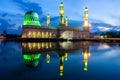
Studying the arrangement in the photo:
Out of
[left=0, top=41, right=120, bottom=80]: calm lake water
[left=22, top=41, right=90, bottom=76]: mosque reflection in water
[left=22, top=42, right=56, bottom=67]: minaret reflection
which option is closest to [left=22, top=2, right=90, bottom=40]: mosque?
[left=22, top=41, right=90, bottom=76]: mosque reflection in water

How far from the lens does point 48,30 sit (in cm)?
7744

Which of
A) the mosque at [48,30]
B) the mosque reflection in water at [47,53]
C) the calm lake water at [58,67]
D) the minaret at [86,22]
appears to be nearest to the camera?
the calm lake water at [58,67]

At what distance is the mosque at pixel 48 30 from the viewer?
73125mm

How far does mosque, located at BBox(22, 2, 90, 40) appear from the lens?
7312 cm

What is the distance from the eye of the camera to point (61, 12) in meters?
79.4

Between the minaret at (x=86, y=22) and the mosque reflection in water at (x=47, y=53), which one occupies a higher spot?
the minaret at (x=86, y=22)

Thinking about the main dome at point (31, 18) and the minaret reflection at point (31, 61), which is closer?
the minaret reflection at point (31, 61)

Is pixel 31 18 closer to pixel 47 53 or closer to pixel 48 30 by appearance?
pixel 48 30

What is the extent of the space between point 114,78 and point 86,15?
79497mm

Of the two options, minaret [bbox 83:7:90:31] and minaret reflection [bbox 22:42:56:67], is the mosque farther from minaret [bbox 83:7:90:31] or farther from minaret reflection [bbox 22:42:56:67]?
minaret reflection [bbox 22:42:56:67]

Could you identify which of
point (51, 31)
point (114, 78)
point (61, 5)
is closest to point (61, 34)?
point (51, 31)

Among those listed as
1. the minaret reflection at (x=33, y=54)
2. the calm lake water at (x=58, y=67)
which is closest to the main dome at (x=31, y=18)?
the minaret reflection at (x=33, y=54)

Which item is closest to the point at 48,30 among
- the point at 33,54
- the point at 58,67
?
the point at 33,54

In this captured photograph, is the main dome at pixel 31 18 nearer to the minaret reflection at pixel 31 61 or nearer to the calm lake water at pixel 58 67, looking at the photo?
the calm lake water at pixel 58 67
